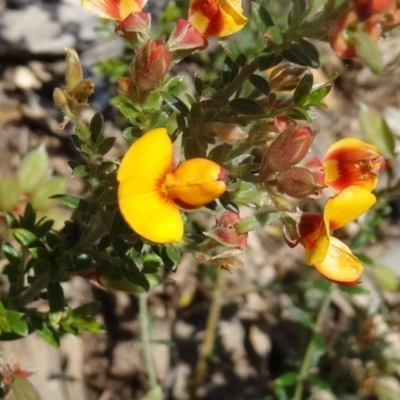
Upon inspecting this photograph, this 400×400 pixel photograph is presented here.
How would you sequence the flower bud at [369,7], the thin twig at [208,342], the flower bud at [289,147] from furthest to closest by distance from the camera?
the thin twig at [208,342], the flower bud at [289,147], the flower bud at [369,7]

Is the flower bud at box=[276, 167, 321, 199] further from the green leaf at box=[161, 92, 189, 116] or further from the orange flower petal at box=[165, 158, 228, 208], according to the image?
the green leaf at box=[161, 92, 189, 116]

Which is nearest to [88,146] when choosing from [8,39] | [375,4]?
[375,4]

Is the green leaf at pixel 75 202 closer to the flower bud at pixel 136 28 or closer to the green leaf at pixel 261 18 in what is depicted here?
the flower bud at pixel 136 28

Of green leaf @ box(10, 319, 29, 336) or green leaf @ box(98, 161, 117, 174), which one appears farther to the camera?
green leaf @ box(10, 319, 29, 336)

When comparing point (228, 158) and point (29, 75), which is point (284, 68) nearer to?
point (228, 158)

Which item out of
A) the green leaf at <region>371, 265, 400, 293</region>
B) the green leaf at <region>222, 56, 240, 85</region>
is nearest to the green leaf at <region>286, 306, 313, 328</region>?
the green leaf at <region>371, 265, 400, 293</region>

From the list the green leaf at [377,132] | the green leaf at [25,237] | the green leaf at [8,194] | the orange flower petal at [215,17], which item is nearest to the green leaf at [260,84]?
the orange flower petal at [215,17]
